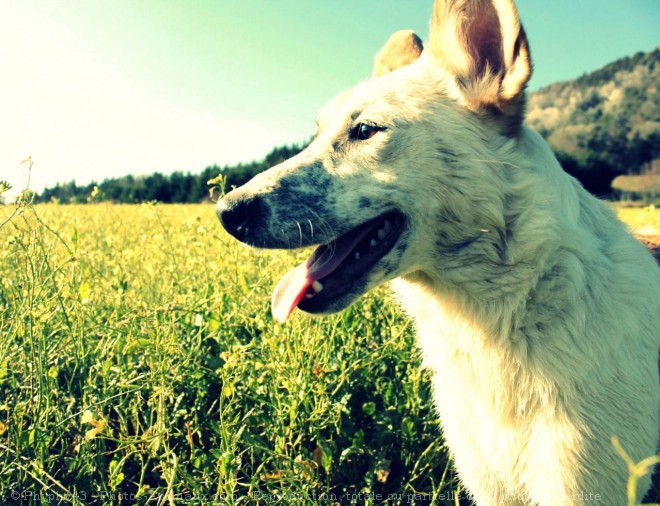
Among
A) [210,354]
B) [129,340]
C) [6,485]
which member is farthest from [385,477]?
[6,485]

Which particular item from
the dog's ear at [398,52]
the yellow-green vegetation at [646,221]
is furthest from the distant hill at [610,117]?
the dog's ear at [398,52]

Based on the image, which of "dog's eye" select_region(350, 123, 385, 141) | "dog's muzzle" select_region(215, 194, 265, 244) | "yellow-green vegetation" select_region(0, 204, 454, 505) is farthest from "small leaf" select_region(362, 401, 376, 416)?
"dog's eye" select_region(350, 123, 385, 141)

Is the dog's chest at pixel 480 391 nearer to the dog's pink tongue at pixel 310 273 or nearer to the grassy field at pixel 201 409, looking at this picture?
the grassy field at pixel 201 409

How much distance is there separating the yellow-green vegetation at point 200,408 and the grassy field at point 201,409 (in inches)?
0.4

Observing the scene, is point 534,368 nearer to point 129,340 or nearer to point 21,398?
point 129,340

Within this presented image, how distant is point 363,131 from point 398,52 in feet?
3.13

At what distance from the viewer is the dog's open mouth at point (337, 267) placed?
207 cm

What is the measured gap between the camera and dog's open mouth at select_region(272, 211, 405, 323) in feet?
6.81

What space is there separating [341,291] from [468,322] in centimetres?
54

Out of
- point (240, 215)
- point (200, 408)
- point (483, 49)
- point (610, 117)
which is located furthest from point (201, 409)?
point (610, 117)

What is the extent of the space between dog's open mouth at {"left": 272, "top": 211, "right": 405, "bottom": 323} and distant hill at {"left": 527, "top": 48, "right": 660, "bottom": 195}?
40.8 meters

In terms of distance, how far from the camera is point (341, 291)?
206 cm

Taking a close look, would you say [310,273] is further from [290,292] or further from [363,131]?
[363,131]

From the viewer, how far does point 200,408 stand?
2.55 metres
